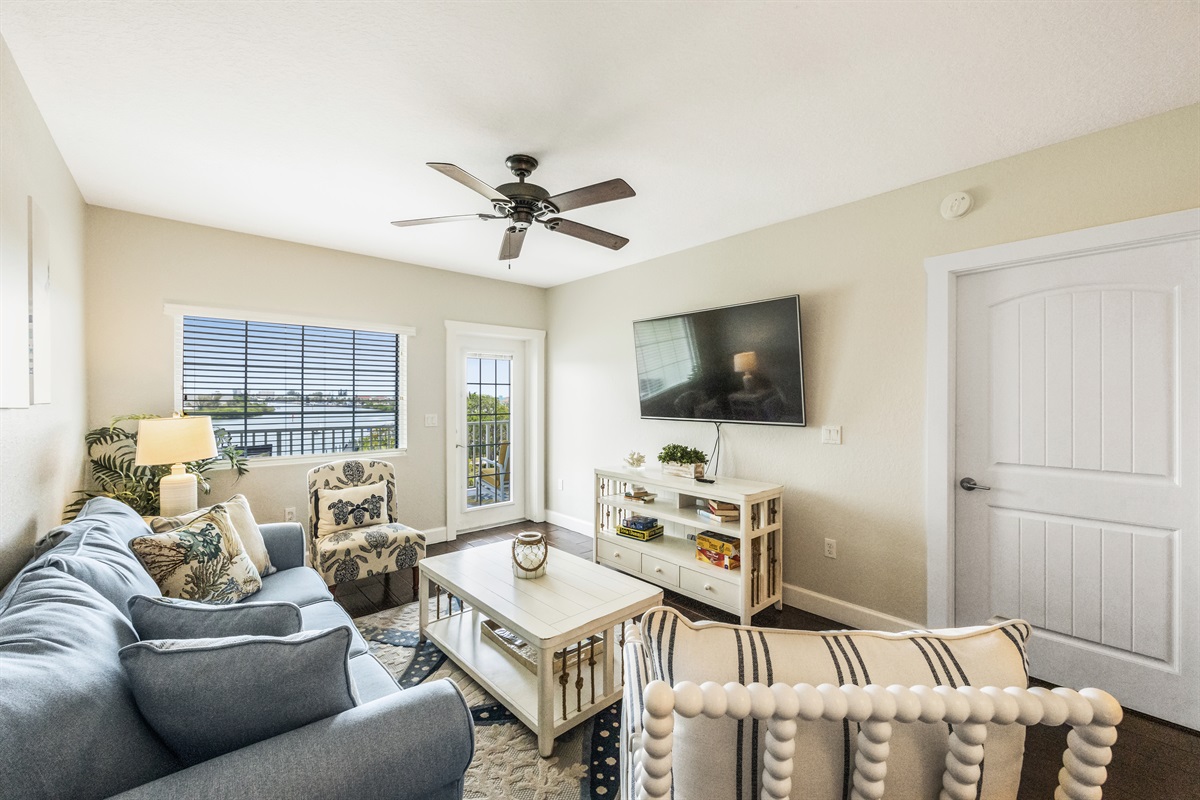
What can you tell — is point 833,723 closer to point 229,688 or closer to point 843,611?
point 229,688

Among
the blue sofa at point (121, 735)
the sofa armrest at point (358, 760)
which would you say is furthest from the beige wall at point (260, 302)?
the sofa armrest at point (358, 760)

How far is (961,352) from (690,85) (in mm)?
1880

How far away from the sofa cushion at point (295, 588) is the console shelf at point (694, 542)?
1.90m

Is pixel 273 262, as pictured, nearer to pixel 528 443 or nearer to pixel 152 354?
pixel 152 354

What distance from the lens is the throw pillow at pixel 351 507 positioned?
313 cm

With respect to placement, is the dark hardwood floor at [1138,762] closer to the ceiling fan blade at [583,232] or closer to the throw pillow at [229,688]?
the throw pillow at [229,688]

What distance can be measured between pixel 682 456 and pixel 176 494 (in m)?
2.96

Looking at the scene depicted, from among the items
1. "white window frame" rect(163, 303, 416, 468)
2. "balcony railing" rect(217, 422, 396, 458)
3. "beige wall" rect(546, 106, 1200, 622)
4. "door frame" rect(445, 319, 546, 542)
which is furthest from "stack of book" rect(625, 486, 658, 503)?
"balcony railing" rect(217, 422, 396, 458)

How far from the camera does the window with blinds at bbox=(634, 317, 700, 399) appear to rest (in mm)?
3572

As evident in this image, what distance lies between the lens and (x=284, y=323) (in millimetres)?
3611

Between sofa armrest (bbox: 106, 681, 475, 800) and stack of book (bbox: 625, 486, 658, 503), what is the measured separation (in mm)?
2493

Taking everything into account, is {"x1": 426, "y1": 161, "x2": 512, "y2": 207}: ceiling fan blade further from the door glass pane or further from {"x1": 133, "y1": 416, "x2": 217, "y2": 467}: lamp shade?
the door glass pane

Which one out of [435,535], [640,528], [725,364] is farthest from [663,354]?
[435,535]

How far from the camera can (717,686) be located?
2.10 ft
